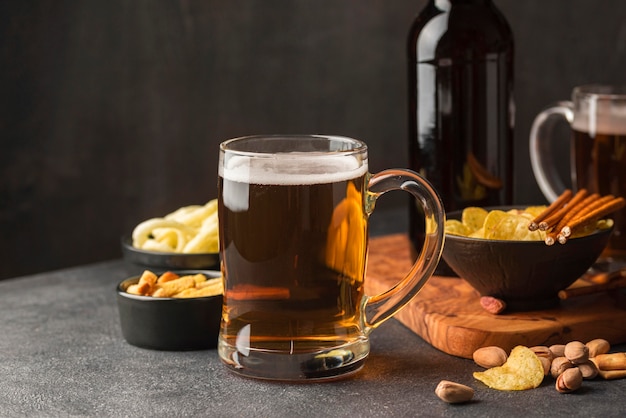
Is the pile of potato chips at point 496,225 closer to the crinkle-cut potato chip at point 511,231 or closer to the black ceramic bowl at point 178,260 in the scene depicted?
the crinkle-cut potato chip at point 511,231

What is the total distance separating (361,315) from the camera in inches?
43.1

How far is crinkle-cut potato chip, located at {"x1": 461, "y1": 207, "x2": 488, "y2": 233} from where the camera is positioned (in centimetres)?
124

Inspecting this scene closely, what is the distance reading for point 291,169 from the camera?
1.02m

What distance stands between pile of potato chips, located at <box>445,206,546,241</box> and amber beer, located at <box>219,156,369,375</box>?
0.20 metres

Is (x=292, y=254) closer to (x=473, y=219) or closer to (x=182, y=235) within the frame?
(x=473, y=219)

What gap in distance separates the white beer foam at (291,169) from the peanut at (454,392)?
0.24 metres

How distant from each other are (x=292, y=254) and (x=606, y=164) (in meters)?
0.62

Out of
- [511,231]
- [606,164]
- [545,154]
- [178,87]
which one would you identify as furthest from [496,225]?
Result: [178,87]

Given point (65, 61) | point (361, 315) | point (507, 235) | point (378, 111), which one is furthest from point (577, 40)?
point (361, 315)

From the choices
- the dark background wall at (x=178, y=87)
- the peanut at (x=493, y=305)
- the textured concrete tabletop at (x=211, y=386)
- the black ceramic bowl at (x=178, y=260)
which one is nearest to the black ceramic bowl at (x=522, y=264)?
the peanut at (x=493, y=305)

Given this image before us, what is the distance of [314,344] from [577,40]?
6.15ft

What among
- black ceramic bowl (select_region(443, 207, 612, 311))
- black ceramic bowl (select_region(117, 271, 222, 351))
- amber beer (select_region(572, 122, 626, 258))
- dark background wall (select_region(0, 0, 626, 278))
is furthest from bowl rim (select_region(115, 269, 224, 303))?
dark background wall (select_region(0, 0, 626, 278))

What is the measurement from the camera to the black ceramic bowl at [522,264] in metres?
1.14

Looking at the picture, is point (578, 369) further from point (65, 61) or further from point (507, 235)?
point (65, 61)
